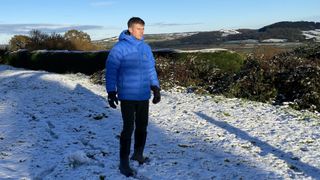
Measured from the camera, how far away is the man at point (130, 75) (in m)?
6.50

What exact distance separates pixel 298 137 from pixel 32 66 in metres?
27.9

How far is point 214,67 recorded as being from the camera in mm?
20266

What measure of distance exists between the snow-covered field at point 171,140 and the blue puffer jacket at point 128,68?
1234 mm

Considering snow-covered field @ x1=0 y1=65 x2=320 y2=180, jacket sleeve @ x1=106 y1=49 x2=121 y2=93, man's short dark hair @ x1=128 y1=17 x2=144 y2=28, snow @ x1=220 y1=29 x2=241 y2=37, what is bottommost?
snow-covered field @ x1=0 y1=65 x2=320 y2=180

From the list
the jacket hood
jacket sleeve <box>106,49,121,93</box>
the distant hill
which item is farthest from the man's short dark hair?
the distant hill

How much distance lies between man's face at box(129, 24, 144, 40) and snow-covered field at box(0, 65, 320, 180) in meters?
1.97


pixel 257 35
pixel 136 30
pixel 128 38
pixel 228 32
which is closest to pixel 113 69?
pixel 128 38

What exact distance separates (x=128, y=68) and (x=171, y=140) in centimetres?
308

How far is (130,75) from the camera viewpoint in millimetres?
6570

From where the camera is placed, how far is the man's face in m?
6.55

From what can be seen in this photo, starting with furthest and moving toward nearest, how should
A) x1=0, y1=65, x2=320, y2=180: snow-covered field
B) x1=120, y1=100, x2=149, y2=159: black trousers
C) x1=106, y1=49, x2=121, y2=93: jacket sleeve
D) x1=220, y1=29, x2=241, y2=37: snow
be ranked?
x1=220, y1=29, x2=241, y2=37: snow → x1=0, y1=65, x2=320, y2=180: snow-covered field → x1=120, y1=100, x2=149, y2=159: black trousers → x1=106, y1=49, x2=121, y2=93: jacket sleeve

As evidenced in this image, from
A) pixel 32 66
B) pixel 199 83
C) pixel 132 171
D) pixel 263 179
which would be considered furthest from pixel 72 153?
pixel 32 66

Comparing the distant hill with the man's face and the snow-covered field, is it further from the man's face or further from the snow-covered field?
the man's face

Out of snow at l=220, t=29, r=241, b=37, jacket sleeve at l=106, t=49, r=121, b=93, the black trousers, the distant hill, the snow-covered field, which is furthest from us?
snow at l=220, t=29, r=241, b=37
